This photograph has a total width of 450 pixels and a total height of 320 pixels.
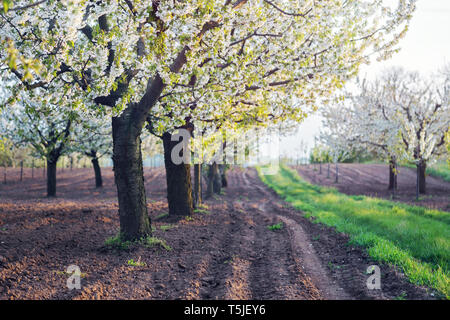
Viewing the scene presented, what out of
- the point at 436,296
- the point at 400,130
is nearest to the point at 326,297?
the point at 436,296

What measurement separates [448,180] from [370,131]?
18.7 meters

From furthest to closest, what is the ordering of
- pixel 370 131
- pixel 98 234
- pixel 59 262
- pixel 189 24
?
pixel 370 131 → pixel 98 234 → pixel 59 262 → pixel 189 24

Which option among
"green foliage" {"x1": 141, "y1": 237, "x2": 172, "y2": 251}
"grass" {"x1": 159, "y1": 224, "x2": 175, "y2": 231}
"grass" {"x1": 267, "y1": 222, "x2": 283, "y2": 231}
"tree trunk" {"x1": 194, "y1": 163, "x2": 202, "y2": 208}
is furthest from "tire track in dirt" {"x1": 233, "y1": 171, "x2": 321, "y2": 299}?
"tree trunk" {"x1": 194, "y1": 163, "x2": 202, "y2": 208}

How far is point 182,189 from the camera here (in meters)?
15.5

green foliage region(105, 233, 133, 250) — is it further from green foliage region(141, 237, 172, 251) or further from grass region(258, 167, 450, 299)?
grass region(258, 167, 450, 299)

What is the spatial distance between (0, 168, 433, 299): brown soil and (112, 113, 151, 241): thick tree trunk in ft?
2.19

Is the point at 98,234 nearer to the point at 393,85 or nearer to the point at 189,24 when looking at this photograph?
the point at 189,24

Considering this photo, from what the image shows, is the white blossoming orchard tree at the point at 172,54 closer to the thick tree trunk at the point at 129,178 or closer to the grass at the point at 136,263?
the thick tree trunk at the point at 129,178

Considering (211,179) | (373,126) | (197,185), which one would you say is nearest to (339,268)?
(197,185)

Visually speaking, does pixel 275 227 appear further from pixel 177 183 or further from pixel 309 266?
pixel 309 266

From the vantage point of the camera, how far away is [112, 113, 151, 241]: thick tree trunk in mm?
10047

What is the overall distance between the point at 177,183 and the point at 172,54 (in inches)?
252

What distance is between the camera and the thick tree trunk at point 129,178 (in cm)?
1005

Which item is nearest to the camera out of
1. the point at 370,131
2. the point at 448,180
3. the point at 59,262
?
the point at 59,262
